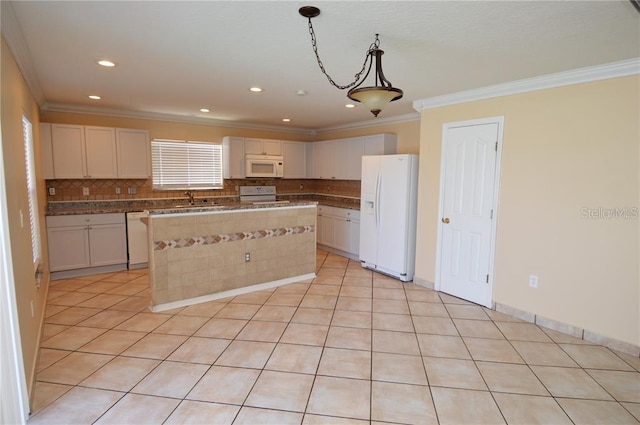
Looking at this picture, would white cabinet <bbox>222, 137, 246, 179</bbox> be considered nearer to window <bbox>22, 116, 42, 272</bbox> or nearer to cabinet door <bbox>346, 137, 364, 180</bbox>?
cabinet door <bbox>346, 137, 364, 180</bbox>

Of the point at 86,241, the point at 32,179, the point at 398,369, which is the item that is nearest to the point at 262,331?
the point at 398,369

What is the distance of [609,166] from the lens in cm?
300

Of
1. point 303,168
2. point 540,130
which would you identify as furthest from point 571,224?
point 303,168

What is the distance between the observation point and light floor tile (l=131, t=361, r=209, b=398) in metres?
2.41

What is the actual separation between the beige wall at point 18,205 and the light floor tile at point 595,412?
354cm

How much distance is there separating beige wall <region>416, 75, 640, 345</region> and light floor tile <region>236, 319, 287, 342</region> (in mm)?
2451

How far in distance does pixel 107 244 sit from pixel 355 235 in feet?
12.5

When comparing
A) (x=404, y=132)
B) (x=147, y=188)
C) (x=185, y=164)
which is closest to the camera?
(x=404, y=132)

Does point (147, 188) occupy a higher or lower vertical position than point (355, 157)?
lower

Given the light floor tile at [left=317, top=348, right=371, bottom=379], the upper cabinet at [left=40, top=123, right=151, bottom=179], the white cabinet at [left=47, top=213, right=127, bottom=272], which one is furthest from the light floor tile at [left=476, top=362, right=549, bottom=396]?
the upper cabinet at [left=40, top=123, right=151, bottom=179]

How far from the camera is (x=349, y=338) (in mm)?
3201

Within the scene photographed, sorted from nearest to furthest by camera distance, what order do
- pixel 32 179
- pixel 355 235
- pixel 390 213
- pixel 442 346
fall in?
pixel 442 346 < pixel 32 179 < pixel 390 213 < pixel 355 235

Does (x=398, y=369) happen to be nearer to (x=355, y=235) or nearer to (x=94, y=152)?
(x=355, y=235)

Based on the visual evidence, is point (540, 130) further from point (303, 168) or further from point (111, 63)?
point (303, 168)
